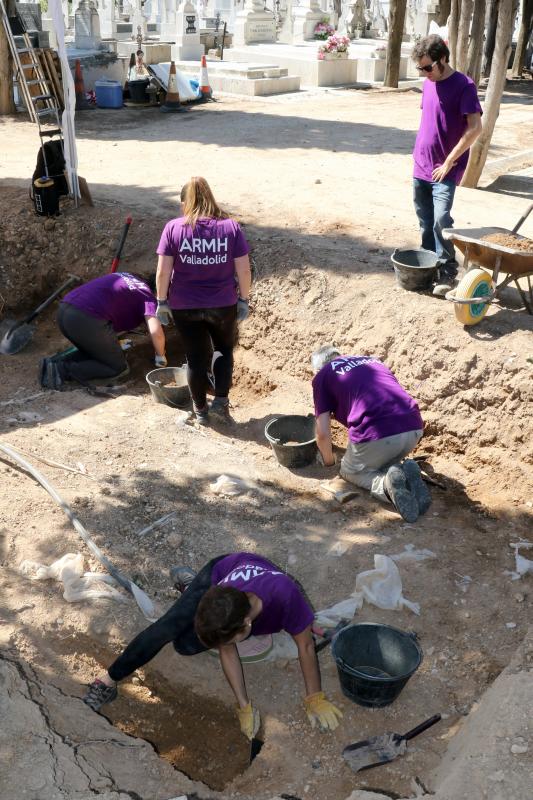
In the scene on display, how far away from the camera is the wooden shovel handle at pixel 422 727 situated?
389 cm

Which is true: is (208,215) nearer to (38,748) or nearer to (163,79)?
(38,748)

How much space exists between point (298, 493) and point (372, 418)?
856 mm

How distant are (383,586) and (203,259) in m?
2.82

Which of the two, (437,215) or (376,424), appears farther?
(437,215)

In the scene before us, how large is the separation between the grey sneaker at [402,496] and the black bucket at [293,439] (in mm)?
896

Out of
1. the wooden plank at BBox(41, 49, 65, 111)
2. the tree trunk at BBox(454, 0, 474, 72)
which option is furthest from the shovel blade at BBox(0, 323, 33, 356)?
the wooden plank at BBox(41, 49, 65, 111)

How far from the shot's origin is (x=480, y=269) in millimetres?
6316

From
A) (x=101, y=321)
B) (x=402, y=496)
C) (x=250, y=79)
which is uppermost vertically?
(x=250, y=79)

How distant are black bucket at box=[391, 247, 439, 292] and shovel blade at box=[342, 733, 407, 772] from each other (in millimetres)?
4207

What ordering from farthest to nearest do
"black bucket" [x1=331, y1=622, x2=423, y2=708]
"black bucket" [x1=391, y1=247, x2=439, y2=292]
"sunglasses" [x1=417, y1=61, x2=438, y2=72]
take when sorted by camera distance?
"black bucket" [x1=391, y1=247, x2=439, y2=292]
"sunglasses" [x1=417, y1=61, x2=438, y2=72]
"black bucket" [x1=331, y1=622, x2=423, y2=708]

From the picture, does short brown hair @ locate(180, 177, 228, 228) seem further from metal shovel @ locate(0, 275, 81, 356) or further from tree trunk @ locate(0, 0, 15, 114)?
tree trunk @ locate(0, 0, 15, 114)

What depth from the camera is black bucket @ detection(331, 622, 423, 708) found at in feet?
13.1

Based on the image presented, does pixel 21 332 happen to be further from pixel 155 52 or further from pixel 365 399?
pixel 155 52

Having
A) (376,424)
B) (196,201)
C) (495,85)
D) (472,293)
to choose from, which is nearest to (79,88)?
(495,85)
